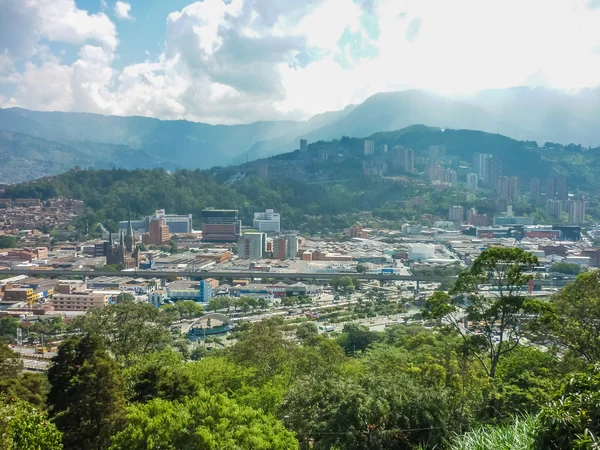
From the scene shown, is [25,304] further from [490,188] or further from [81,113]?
[81,113]

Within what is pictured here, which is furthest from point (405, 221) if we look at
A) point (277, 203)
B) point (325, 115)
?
point (325, 115)

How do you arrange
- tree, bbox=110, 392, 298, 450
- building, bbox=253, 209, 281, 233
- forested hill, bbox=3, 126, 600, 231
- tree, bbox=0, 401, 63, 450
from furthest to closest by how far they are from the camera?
forested hill, bbox=3, 126, 600, 231, building, bbox=253, 209, 281, 233, tree, bbox=110, 392, 298, 450, tree, bbox=0, 401, 63, 450

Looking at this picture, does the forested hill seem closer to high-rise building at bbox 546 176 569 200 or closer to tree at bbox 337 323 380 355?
high-rise building at bbox 546 176 569 200

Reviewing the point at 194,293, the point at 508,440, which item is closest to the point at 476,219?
the point at 194,293

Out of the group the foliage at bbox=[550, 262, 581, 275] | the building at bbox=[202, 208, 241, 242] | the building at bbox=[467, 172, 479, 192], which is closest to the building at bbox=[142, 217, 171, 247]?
the building at bbox=[202, 208, 241, 242]

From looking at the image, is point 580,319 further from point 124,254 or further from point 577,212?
point 577,212

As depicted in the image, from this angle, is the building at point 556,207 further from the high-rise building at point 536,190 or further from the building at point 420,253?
the building at point 420,253

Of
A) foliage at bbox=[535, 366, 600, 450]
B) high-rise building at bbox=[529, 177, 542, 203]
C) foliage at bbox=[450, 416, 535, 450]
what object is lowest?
foliage at bbox=[450, 416, 535, 450]
